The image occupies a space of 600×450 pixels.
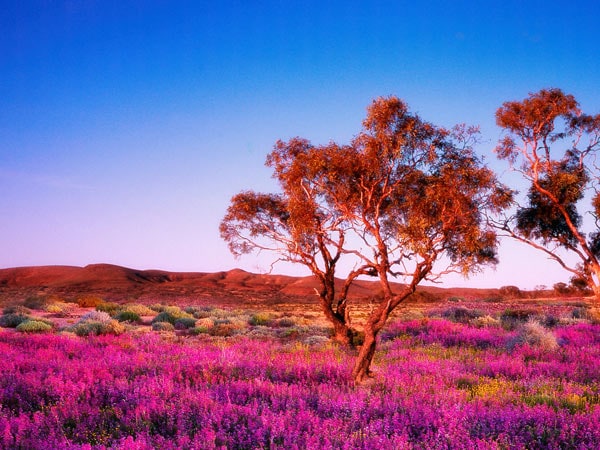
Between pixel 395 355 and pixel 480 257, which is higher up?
pixel 480 257

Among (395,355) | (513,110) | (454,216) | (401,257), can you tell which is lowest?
(395,355)

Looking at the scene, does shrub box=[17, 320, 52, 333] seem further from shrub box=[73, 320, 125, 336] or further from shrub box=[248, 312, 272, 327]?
shrub box=[248, 312, 272, 327]

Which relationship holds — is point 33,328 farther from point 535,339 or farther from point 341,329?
point 535,339

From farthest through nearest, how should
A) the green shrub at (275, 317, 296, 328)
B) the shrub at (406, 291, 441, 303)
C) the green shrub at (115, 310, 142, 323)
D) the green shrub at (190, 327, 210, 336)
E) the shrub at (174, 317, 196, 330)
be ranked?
the shrub at (406, 291, 441, 303), the green shrub at (275, 317, 296, 328), the green shrub at (115, 310, 142, 323), the shrub at (174, 317, 196, 330), the green shrub at (190, 327, 210, 336)

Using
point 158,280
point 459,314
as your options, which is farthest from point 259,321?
point 158,280

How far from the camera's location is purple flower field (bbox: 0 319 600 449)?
5.25m

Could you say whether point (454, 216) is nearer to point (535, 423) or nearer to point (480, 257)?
point (480, 257)

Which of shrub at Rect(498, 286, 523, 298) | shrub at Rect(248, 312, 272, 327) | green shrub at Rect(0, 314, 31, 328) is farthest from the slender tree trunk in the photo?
shrub at Rect(498, 286, 523, 298)

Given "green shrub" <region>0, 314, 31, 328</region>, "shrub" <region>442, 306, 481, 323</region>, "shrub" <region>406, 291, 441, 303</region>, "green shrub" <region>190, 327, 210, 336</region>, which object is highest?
"shrub" <region>442, 306, 481, 323</region>

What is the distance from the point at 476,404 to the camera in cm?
684

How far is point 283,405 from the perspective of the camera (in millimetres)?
6746

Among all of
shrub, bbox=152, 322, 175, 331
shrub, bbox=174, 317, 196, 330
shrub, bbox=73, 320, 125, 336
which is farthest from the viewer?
shrub, bbox=174, 317, 196, 330

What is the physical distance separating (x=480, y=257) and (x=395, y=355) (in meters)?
3.79

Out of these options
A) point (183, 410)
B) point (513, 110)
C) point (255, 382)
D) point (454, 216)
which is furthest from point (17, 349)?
point (513, 110)
